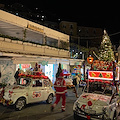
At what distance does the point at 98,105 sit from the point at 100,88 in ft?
5.51

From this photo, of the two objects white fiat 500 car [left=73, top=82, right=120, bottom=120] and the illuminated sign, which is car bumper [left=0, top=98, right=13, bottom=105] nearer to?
white fiat 500 car [left=73, top=82, right=120, bottom=120]

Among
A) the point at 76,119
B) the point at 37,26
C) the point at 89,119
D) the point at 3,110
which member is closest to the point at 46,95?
the point at 3,110

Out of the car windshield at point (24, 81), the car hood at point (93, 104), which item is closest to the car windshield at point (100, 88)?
the car hood at point (93, 104)

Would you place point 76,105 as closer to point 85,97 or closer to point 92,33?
point 85,97

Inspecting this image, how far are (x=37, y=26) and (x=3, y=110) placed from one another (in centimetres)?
1112

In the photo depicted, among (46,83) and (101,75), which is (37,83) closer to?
(46,83)

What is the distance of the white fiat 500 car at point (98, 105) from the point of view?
5180 mm

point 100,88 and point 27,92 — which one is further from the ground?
point 100,88

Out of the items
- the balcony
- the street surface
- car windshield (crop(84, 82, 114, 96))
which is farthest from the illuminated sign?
the balcony

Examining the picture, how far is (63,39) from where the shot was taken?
808 inches

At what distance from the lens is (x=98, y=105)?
5402mm

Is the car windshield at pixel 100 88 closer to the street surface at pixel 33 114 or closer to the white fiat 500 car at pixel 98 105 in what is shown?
the white fiat 500 car at pixel 98 105

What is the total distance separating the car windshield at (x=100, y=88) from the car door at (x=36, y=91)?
304cm

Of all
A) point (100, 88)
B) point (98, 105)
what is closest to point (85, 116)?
point (98, 105)
